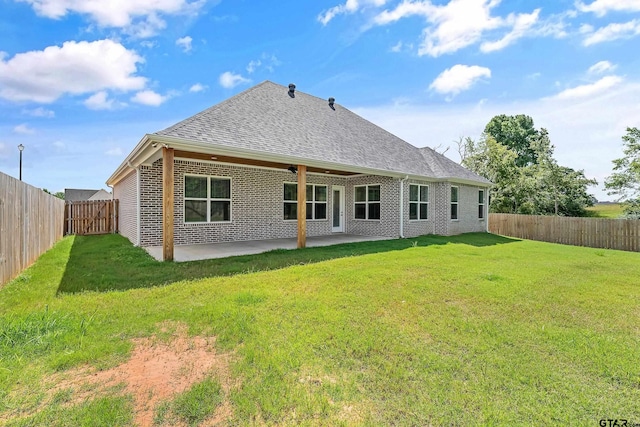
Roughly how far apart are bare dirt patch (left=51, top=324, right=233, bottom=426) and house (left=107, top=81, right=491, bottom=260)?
4670 mm

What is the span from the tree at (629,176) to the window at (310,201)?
17.7 metres

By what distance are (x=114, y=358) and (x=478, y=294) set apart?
5.11 m

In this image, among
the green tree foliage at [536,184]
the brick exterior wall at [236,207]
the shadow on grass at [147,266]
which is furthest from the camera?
the green tree foliage at [536,184]

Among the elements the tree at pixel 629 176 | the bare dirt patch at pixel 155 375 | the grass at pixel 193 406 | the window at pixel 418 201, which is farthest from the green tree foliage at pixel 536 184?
the grass at pixel 193 406

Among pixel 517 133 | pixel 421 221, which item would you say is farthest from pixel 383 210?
pixel 517 133

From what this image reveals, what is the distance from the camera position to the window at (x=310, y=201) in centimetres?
1307

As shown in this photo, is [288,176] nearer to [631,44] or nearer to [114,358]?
[114,358]

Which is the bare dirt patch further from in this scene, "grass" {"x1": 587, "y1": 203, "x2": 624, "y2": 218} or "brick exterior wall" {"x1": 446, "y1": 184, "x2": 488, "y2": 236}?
"grass" {"x1": 587, "y1": 203, "x2": 624, "y2": 218}

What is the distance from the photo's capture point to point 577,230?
1399 cm

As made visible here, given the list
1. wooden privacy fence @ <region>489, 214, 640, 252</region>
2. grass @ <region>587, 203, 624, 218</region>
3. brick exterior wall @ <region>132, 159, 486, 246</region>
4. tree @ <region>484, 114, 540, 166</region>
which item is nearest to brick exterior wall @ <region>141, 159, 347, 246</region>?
brick exterior wall @ <region>132, 159, 486, 246</region>

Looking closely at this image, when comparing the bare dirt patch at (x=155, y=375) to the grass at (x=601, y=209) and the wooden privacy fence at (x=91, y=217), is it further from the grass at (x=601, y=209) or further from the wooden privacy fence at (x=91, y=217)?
the grass at (x=601, y=209)

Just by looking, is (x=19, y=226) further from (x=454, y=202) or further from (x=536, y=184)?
(x=536, y=184)

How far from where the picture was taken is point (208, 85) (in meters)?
14.6

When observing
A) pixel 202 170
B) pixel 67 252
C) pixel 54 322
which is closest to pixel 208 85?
pixel 202 170
